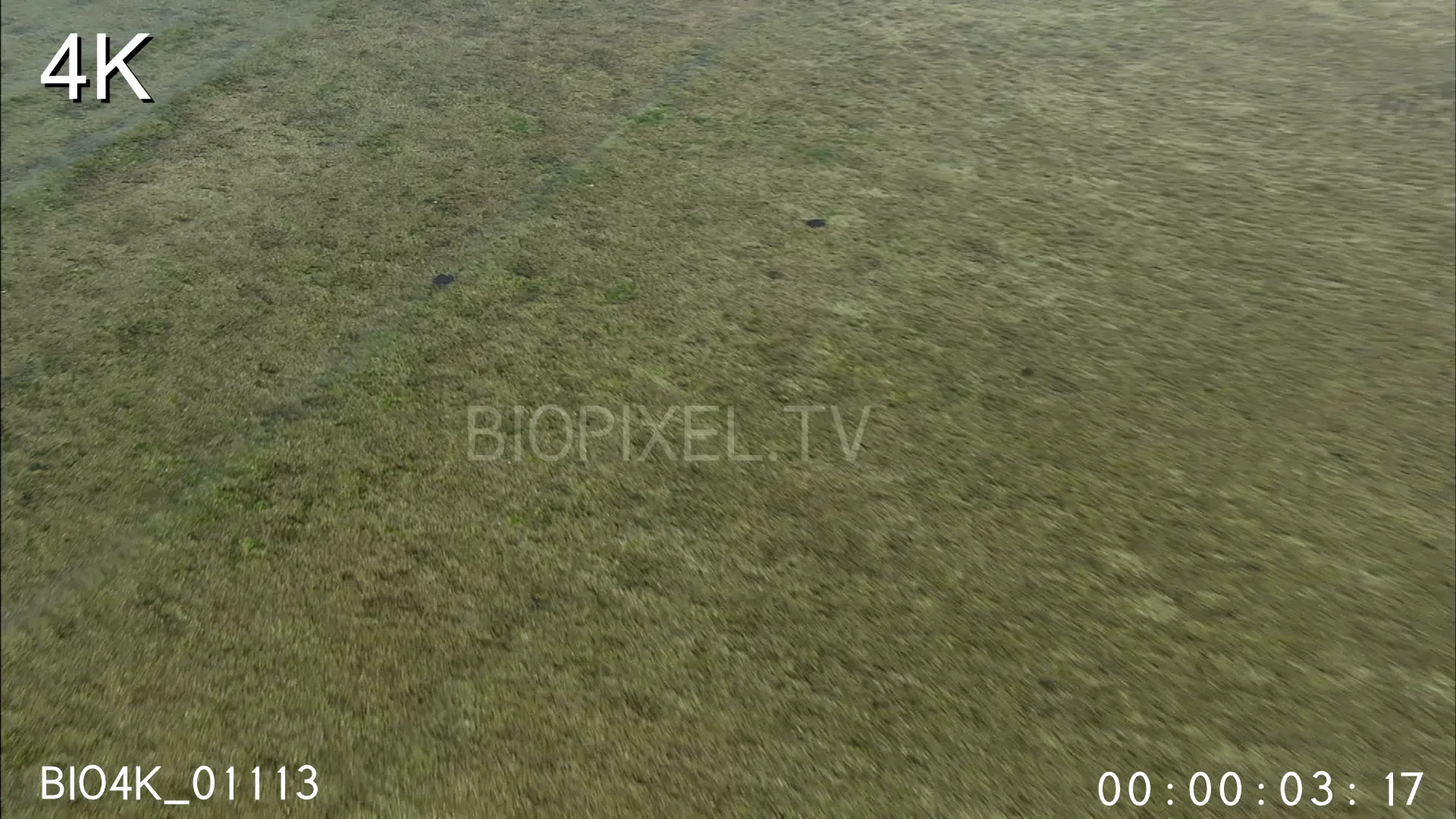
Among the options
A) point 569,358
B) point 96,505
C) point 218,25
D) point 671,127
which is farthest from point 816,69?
point 96,505

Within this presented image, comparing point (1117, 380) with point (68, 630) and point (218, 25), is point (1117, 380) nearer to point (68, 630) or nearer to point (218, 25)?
point (68, 630)

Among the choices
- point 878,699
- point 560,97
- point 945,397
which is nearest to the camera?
point 878,699

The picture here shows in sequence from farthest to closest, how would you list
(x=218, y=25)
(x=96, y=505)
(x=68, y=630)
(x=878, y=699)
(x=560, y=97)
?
(x=218, y=25) → (x=560, y=97) → (x=96, y=505) → (x=68, y=630) → (x=878, y=699)

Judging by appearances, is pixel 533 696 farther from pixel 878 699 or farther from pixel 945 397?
pixel 945 397

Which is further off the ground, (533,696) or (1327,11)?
(1327,11)

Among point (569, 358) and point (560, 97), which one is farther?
point (560, 97)

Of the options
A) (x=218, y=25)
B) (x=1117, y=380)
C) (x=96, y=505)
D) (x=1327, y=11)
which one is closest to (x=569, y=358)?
(x=96, y=505)
